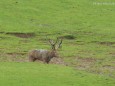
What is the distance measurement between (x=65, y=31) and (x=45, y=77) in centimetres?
3515

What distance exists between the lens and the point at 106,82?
2698 centimetres

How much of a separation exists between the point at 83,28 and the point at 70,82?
130 feet

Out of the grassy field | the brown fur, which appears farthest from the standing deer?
the grassy field

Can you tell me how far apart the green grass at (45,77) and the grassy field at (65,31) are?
169 millimetres

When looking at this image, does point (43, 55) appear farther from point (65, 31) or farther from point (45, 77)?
point (65, 31)

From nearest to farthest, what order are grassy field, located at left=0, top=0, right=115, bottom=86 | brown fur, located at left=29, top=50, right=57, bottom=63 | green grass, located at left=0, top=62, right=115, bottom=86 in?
green grass, located at left=0, top=62, right=115, bottom=86 → brown fur, located at left=29, top=50, right=57, bottom=63 → grassy field, located at left=0, top=0, right=115, bottom=86

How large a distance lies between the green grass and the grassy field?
17cm

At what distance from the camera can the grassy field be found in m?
39.7

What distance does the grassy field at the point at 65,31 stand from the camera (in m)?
39.7

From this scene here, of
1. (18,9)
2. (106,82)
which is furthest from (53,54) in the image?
(18,9)

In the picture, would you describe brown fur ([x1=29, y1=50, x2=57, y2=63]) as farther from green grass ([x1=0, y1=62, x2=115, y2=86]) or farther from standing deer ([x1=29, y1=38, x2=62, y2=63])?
green grass ([x1=0, y1=62, x2=115, y2=86])

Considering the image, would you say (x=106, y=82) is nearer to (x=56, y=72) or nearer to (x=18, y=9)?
(x=56, y=72)

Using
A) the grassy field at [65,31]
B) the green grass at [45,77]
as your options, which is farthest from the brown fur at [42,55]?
the green grass at [45,77]

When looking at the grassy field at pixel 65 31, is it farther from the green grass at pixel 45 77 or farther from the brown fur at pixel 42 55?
the brown fur at pixel 42 55
